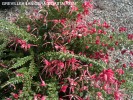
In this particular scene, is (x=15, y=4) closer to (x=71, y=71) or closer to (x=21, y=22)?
(x=21, y=22)

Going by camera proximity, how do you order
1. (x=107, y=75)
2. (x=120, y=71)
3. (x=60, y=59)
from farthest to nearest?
(x=120, y=71)
(x=60, y=59)
(x=107, y=75)

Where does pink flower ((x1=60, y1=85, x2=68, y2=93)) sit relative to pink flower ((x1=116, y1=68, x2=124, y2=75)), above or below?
below

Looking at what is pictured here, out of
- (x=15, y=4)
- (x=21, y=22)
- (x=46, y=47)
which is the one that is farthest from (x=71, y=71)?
(x=15, y=4)

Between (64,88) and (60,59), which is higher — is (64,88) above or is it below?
below

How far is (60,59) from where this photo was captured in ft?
8.51

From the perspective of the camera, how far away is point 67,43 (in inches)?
110

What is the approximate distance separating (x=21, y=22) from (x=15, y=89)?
773 millimetres

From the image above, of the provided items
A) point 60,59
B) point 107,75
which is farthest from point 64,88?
point 107,75

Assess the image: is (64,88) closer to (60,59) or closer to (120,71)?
(60,59)

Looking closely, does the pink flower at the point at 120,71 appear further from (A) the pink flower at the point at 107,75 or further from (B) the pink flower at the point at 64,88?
(B) the pink flower at the point at 64,88

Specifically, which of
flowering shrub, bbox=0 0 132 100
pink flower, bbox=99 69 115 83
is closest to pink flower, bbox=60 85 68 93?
flowering shrub, bbox=0 0 132 100

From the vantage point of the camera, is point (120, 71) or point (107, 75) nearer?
point (107, 75)

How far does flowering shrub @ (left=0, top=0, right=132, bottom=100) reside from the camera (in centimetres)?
258

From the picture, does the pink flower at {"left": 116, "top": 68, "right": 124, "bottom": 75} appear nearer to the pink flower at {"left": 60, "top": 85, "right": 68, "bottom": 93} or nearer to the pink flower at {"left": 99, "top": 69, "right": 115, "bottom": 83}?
the pink flower at {"left": 99, "top": 69, "right": 115, "bottom": 83}
